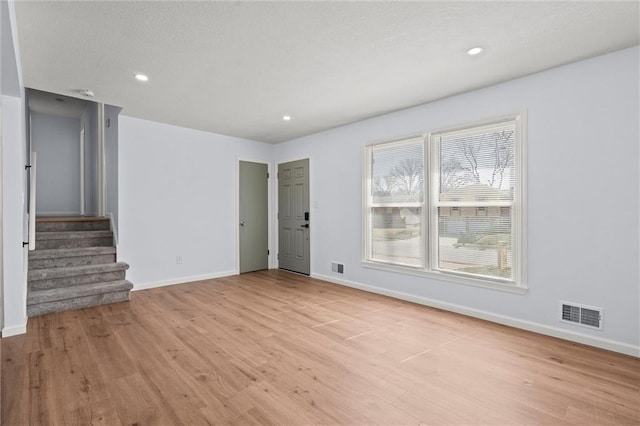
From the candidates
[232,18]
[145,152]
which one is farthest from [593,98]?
[145,152]

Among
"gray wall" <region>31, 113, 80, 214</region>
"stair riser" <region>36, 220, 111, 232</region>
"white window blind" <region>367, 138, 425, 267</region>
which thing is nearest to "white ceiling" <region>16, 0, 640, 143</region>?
"white window blind" <region>367, 138, 425, 267</region>

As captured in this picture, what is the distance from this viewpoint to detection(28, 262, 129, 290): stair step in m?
3.85

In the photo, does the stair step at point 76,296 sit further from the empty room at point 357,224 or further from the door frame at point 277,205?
the door frame at point 277,205

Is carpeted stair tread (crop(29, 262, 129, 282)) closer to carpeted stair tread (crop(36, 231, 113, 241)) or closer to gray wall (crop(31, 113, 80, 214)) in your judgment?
carpeted stair tread (crop(36, 231, 113, 241))

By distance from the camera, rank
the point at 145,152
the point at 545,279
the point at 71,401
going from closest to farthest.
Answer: the point at 71,401, the point at 545,279, the point at 145,152

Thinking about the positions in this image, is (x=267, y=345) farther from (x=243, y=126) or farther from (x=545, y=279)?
(x=243, y=126)

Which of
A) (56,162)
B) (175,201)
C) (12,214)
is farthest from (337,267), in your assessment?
(56,162)

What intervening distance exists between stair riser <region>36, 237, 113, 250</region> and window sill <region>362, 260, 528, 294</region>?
3994mm

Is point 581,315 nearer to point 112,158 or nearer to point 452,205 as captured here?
point 452,205

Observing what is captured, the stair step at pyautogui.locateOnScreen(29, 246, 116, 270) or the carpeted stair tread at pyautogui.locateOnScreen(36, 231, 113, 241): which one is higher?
the carpeted stair tread at pyautogui.locateOnScreen(36, 231, 113, 241)

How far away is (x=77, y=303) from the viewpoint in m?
3.89

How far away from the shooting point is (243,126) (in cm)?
512

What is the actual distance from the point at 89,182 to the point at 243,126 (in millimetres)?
3976

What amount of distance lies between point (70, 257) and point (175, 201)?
1546mm
